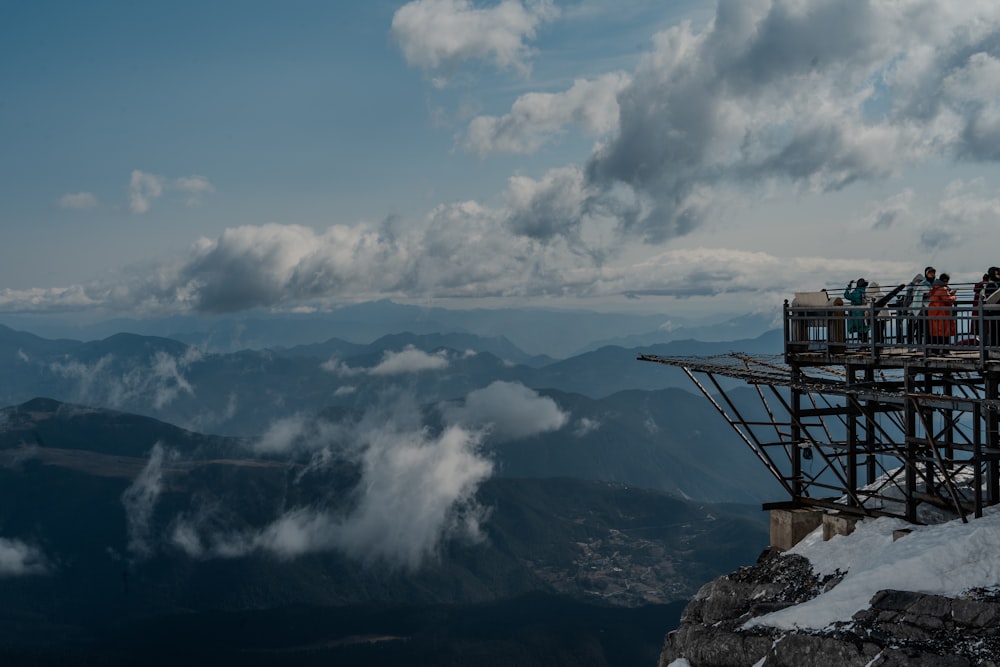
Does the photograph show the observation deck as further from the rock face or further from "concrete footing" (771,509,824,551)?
the rock face

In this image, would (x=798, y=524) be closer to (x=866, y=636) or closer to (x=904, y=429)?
(x=904, y=429)

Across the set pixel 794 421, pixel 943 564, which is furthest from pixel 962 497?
pixel 943 564

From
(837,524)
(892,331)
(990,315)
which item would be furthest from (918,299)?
(837,524)

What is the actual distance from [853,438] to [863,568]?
7.95m

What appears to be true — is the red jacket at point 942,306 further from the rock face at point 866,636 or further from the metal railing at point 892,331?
the rock face at point 866,636

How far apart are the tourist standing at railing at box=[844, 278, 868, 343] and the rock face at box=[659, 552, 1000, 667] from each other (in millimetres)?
10114

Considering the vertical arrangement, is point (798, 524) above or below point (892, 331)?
below

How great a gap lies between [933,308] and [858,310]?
512 cm

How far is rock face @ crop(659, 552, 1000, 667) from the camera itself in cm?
2141

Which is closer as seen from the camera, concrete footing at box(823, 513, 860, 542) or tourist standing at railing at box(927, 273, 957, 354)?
tourist standing at railing at box(927, 273, 957, 354)

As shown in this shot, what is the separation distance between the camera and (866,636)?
2278 cm

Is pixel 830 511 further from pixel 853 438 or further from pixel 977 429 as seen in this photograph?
pixel 977 429

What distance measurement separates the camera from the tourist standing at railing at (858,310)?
33906mm

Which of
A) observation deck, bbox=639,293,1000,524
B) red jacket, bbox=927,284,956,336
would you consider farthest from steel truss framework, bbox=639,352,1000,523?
red jacket, bbox=927,284,956,336
